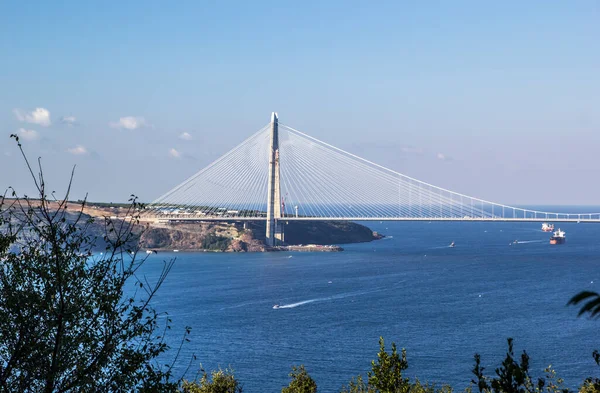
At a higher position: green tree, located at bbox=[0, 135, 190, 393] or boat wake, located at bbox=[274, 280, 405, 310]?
green tree, located at bbox=[0, 135, 190, 393]

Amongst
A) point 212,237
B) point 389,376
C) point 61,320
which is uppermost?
point 61,320

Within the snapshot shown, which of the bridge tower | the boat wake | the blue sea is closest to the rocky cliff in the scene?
the bridge tower

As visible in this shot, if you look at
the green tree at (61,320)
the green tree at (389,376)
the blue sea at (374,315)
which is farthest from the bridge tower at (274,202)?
the green tree at (61,320)

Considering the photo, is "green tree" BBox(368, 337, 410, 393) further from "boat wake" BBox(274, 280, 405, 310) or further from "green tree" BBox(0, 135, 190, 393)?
"boat wake" BBox(274, 280, 405, 310)

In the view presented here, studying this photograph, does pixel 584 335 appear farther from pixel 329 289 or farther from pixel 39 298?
pixel 39 298

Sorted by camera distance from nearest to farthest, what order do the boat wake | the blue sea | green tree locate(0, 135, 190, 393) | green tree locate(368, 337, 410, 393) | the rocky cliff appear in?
green tree locate(0, 135, 190, 393), green tree locate(368, 337, 410, 393), the blue sea, the boat wake, the rocky cliff

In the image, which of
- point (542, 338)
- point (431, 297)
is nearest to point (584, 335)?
point (542, 338)

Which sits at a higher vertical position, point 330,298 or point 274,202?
point 274,202

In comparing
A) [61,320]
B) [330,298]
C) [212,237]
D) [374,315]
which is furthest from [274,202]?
[61,320]

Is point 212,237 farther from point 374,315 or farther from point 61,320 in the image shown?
point 61,320
